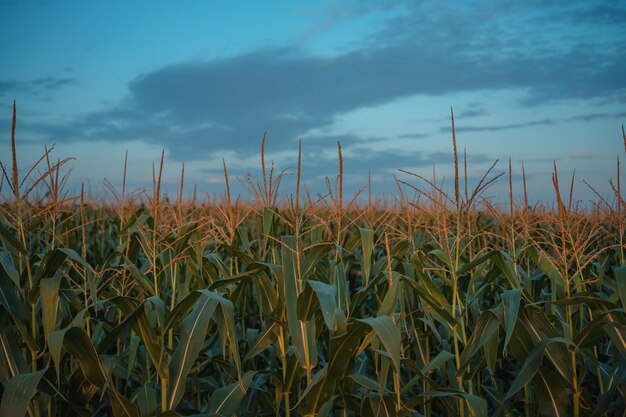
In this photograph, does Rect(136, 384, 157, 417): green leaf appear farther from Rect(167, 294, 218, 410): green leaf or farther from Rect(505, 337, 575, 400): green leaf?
Rect(505, 337, 575, 400): green leaf

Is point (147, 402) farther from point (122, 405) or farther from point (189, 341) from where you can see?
point (189, 341)

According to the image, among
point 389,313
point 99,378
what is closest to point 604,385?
point 389,313

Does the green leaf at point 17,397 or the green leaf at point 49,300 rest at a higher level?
the green leaf at point 49,300

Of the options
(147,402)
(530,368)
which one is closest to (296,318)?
(147,402)

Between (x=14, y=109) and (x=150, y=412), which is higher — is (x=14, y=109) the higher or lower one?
the higher one

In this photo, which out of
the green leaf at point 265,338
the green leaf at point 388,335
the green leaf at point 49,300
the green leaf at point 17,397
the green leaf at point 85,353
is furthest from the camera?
the green leaf at point 265,338

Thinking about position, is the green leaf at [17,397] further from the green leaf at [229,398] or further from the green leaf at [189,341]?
the green leaf at [229,398]

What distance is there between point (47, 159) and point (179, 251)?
123 centimetres

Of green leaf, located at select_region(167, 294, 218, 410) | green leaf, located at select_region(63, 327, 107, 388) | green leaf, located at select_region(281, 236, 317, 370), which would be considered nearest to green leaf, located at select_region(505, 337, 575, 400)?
green leaf, located at select_region(281, 236, 317, 370)

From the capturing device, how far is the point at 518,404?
227 inches

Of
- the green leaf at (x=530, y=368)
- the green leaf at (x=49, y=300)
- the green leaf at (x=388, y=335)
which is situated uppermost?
the green leaf at (x=49, y=300)

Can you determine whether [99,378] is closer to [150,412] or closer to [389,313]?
[150,412]

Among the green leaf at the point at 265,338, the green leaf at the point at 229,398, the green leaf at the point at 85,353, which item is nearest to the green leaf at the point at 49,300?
the green leaf at the point at 85,353

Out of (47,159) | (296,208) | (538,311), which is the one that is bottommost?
(538,311)
